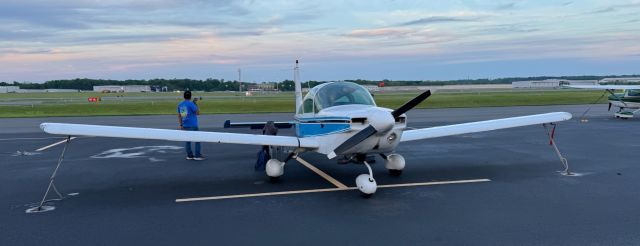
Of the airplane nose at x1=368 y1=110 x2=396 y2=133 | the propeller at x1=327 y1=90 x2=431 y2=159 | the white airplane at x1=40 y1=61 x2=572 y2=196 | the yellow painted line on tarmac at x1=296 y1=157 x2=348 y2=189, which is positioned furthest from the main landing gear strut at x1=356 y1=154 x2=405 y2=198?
the airplane nose at x1=368 y1=110 x2=396 y2=133

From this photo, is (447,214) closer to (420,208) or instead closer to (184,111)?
(420,208)

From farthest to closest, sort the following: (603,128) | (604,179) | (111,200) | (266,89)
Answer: (266,89) < (603,128) < (604,179) < (111,200)

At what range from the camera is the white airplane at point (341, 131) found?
24.6ft

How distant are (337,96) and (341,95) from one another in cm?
8

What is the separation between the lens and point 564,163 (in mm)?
10492

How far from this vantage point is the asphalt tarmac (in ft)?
18.7

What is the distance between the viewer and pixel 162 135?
7.94 meters

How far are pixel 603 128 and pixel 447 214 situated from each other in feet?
49.6

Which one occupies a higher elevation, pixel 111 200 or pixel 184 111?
pixel 184 111

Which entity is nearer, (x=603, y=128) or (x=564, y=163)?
(x=564, y=163)

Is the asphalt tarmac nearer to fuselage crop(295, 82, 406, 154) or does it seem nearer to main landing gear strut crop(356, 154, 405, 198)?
main landing gear strut crop(356, 154, 405, 198)

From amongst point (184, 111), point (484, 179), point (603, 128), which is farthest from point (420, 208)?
point (603, 128)

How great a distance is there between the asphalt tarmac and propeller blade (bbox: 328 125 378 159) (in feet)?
2.48

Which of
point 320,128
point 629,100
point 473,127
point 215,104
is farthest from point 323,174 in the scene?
point 215,104
